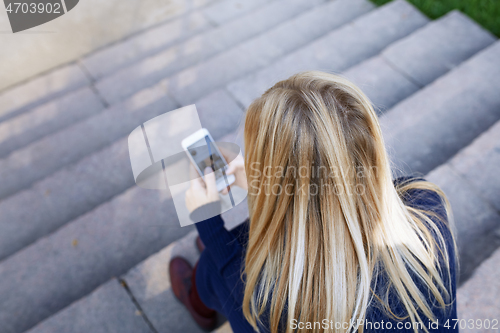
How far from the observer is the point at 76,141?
304 centimetres

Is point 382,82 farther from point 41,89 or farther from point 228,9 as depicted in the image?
point 41,89

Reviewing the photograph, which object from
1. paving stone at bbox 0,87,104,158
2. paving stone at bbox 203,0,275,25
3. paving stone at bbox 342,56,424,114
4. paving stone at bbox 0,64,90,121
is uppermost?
paving stone at bbox 203,0,275,25

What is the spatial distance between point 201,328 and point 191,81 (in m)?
2.45

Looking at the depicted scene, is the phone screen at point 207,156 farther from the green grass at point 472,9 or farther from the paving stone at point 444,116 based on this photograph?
the green grass at point 472,9

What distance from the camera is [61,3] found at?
226 inches

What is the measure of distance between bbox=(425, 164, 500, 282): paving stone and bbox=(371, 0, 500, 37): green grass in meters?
2.71

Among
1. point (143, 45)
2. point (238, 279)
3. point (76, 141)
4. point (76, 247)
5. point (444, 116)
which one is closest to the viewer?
point (238, 279)

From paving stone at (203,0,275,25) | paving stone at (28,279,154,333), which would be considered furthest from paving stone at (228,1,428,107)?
paving stone at (203,0,275,25)

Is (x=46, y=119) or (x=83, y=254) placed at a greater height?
(x=46, y=119)

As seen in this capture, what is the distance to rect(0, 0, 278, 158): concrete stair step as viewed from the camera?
11.7ft

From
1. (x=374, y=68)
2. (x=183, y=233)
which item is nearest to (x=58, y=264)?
(x=183, y=233)

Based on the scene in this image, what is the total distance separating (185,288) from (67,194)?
1451 millimetres

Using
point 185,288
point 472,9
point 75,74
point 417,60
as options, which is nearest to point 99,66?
point 75,74

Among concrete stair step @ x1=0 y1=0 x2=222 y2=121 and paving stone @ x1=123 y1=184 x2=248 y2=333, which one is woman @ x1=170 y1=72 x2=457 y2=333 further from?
concrete stair step @ x1=0 y1=0 x2=222 y2=121
